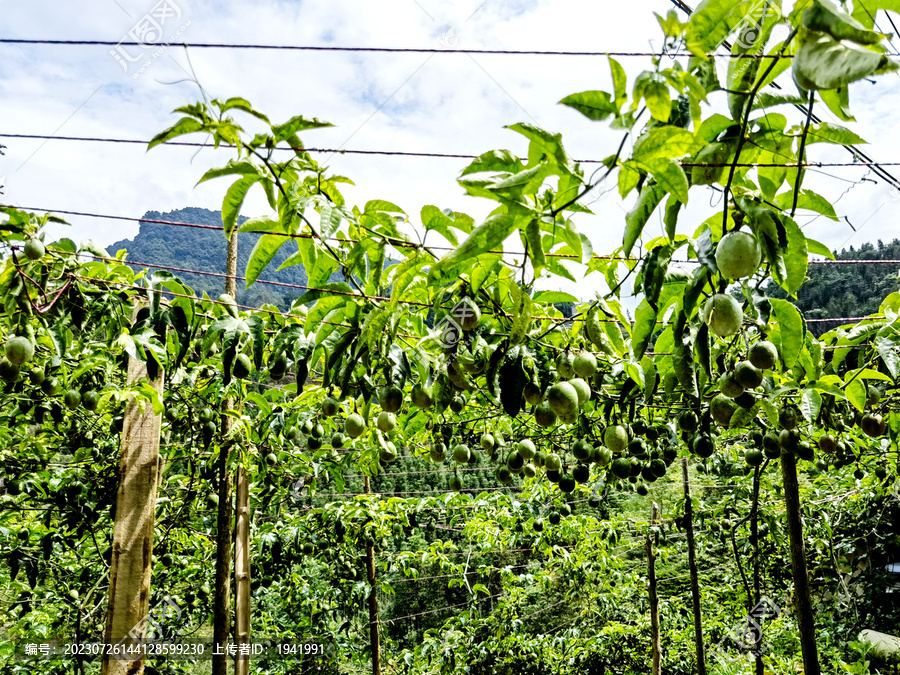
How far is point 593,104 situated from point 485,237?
0.31 metres

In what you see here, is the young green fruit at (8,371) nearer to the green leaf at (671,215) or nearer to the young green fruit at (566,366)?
the young green fruit at (566,366)

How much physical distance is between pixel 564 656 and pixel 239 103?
6.93 meters

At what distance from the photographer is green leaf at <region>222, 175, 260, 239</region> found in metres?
1.34

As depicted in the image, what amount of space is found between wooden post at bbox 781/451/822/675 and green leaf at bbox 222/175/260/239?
8.63 feet

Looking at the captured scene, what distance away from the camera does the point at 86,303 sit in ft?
7.47

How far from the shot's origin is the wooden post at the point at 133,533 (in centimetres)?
252

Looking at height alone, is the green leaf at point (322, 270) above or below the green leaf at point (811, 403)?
above

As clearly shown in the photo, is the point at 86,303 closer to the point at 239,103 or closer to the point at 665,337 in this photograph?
the point at 239,103

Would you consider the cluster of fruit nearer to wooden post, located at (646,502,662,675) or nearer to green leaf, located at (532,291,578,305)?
green leaf, located at (532,291,578,305)

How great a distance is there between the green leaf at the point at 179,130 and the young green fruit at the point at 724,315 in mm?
1150

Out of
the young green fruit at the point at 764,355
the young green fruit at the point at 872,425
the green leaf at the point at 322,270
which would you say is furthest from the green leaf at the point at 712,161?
the young green fruit at the point at 872,425

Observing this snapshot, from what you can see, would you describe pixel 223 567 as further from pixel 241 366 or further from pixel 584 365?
pixel 584 365

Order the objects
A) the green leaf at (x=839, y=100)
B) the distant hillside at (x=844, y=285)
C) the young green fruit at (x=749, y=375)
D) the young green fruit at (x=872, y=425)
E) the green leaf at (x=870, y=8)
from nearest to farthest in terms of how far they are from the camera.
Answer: the green leaf at (x=870, y=8) → the green leaf at (x=839, y=100) → the young green fruit at (x=749, y=375) → the young green fruit at (x=872, y=425) → the distant hillside at (x=844, y=285)
